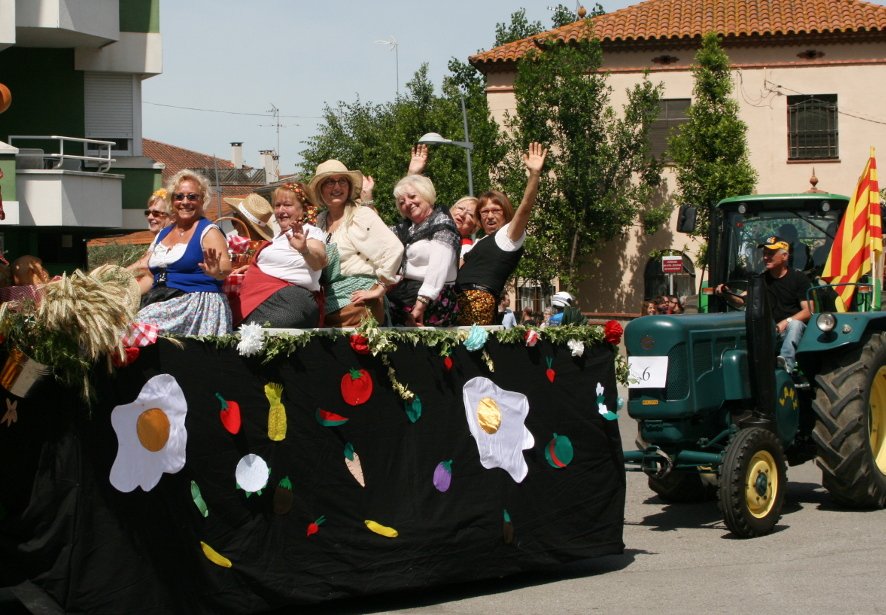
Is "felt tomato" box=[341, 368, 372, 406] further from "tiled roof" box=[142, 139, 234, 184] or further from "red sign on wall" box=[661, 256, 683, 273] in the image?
"tiled roof" box=[142, 139, 234, 184]

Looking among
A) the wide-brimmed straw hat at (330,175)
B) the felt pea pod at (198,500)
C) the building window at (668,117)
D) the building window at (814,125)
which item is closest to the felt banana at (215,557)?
the felt pea pod at (198,500)

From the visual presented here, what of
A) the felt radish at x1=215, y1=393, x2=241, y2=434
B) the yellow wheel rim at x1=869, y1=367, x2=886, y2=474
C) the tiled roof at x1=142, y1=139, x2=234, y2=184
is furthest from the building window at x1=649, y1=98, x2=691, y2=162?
the tiled roof at x1=142, y1=139, x2=234, y2=184

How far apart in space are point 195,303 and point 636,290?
98.8 feet

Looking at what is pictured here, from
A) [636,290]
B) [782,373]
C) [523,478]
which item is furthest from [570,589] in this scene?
[636,290]

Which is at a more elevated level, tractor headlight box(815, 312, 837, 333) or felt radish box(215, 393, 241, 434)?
tractor headlight box(815, 312, 837, 333)

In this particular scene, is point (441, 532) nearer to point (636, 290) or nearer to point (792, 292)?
point (792, 292)

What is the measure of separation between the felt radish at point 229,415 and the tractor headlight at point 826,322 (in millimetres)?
5584

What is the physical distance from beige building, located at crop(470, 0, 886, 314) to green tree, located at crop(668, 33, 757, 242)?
222 cm

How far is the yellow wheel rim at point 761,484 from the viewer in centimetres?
865

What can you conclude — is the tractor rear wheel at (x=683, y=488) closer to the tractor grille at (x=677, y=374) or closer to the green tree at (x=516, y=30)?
the tractor grille at (x=677, y=374)

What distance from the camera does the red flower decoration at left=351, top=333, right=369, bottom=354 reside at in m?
6.30

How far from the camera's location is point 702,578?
24.2 feet

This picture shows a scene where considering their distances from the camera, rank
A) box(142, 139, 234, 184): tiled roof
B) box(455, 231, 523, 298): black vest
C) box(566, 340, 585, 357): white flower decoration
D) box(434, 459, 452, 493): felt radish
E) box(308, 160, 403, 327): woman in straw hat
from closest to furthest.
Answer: box(434, 459, 452, 493): felt radish, box(308, 160, 403, 327): woman in straw hat, box(566, 340, 585, 357): white flower decoration, box(455, 231, 523, 298): black vest, box(142, 139, 234, 184): tiled roof

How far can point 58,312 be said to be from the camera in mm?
5117
